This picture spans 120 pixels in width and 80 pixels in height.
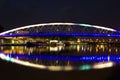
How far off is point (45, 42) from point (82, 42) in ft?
44.3

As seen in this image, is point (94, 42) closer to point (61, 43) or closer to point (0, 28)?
point (61, 43)

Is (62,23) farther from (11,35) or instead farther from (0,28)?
(0,28)

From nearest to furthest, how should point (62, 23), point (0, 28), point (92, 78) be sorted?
point (92, 78)
point (62, 23)
point (0, 28)

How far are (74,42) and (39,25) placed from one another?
24.0m

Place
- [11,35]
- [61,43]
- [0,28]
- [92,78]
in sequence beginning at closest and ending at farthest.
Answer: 1. [92,78]
2. [11,35]
3. [61,43]
4. [0,28]

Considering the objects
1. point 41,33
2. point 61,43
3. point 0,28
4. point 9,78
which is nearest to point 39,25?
point 41,33

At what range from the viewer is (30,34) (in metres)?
71.2

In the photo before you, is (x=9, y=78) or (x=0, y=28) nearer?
(x=9, y=78)

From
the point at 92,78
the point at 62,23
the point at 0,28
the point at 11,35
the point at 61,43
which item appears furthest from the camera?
the point at 0,28

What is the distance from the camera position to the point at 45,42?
89.2 m

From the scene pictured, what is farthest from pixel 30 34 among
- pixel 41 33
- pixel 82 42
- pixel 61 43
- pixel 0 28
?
pixel 82 42

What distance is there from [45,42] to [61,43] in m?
4.76

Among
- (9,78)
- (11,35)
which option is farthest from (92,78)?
(11,35)

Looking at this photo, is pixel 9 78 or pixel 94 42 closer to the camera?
pixel 9 78
